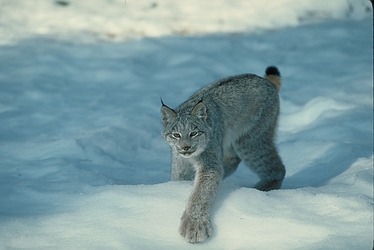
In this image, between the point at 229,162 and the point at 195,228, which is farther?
the point at 229,162

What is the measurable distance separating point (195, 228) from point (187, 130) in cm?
95

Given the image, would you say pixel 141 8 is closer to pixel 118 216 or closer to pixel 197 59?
pixel 197 59

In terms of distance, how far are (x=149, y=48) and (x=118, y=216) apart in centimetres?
610

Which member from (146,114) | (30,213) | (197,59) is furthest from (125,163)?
(197,59)

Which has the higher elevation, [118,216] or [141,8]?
[118,216]

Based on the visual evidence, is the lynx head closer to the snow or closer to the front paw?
the snow

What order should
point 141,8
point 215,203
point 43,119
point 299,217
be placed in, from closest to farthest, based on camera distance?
1. point 299,217
2. point 215,203
3. point 43,119
4. point 141,8

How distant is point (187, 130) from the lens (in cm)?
395

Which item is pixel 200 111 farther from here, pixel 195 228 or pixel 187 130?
pixel 195 228

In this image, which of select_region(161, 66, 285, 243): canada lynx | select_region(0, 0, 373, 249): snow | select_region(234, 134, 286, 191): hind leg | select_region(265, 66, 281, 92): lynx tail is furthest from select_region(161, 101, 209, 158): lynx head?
select_region(265, 66, 281, 92): lynx tail

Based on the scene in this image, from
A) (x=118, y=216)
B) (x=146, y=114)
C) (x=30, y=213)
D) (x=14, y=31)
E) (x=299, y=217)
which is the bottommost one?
(x=14, y=31)

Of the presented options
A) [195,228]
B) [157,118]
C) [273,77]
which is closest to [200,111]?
[195,228]

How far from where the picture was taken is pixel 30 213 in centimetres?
360

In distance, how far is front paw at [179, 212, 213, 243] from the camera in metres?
3.20
